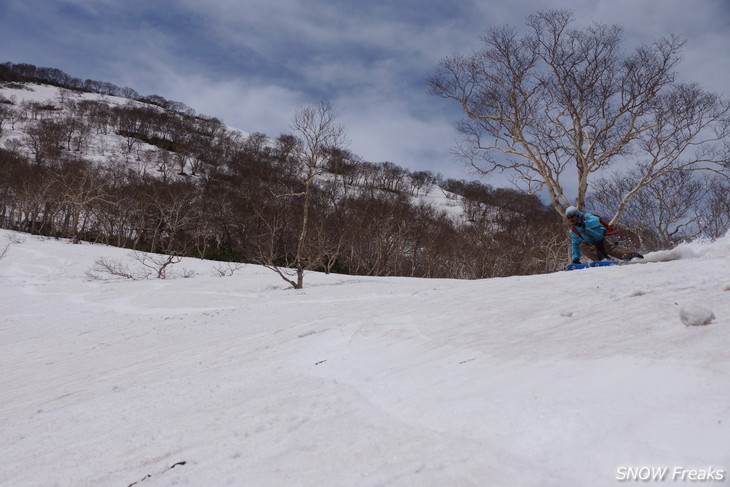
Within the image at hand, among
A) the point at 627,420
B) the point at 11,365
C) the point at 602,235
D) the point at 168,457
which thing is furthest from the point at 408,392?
the point at 602,235

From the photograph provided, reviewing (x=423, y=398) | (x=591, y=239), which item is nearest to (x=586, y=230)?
(x=591, y=239)

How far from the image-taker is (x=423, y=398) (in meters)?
2.34

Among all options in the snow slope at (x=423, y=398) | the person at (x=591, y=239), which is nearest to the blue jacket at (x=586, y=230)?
the person at (x=591, y=239)

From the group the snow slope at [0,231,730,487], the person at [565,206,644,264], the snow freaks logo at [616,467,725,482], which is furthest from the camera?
the person at [565,206,644,264]

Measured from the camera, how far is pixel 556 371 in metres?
2.35

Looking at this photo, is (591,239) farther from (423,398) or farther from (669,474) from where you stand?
(669,474)

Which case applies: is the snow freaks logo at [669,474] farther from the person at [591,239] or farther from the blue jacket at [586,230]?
the blue jacket at [586,230]

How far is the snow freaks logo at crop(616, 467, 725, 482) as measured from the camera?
50.9 inches

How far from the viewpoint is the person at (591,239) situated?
7.42 meters

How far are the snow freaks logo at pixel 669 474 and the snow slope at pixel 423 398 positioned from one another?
2cm

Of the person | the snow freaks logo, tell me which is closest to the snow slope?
the snow freaks logo

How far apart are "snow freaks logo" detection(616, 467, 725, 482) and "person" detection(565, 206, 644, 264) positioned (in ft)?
22.5

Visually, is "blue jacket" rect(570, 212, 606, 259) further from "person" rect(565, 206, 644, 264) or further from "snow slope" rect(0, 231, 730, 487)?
"snow slope" rect(0, 231, 730, 487)

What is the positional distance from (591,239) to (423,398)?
6694mm
